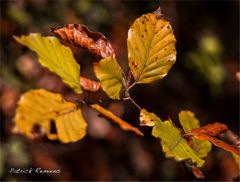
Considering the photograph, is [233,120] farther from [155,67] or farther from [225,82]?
[155,67]

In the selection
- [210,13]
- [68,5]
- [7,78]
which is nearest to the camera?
[7,78]

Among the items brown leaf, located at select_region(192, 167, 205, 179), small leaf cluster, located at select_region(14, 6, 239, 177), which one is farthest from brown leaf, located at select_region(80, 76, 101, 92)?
brown leaf, located at select_region(192, 167, 205, 179)

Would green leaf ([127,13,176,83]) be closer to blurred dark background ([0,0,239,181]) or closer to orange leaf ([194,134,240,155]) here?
orange leaf ([194,134,240,155])

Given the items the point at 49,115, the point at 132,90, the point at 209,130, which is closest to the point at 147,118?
the point at 209,130

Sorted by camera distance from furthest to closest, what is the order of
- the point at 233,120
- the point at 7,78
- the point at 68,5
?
the point at 233,120, the point at 68,5, the point at 7,78

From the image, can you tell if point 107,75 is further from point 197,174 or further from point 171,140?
point 197,174

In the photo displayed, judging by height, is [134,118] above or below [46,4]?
below

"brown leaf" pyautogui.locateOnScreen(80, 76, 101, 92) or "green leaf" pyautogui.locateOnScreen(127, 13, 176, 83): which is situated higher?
"green leaf" pyautogui.locateOnScreen(127, 13, 176, 83)

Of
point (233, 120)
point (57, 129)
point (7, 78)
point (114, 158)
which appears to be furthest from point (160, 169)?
point (57, 129)
